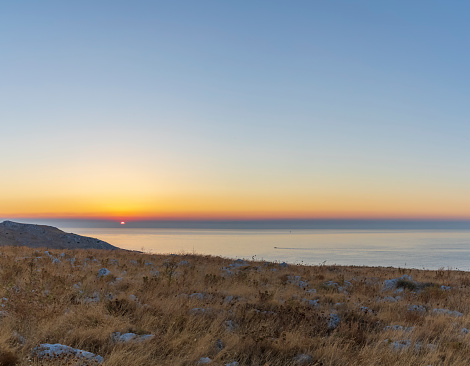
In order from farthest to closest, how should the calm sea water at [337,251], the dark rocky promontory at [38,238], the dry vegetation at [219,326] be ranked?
the calm sea water at [337,251]
the dark rocky promontory at [38,238]
the dry vegetation at [219,326]

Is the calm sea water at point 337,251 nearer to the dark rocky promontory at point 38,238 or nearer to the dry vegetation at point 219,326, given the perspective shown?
the dark rocky promontory at point 38,238

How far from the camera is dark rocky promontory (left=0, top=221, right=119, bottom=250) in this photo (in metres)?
46.2

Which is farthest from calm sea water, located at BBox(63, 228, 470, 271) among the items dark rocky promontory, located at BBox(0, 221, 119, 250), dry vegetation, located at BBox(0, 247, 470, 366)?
dry vegetation, located at BBox(0, 247, 470, 366)

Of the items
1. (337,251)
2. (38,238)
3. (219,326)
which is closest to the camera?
(219,326)

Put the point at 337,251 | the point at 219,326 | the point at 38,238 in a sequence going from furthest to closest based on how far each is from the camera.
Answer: the point at 337,251, the point at 38,238, the point at 219,326

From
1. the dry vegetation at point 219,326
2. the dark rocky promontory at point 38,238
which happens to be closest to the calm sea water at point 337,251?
the dark rocky promontory at point 38,238

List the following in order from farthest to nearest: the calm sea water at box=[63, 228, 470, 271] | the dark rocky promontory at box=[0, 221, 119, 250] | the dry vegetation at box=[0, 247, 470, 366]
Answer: the calm sea water at box=[63, 228, 470, 271] → the dark rocky promontory at box=[0, 221, 119, 250] → the dry vegetation at box=[0, 247, 470, 366]

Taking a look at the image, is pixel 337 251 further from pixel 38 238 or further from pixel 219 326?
pixel 219 326

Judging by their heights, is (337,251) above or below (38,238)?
below

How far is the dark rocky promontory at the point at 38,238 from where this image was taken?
46.2m

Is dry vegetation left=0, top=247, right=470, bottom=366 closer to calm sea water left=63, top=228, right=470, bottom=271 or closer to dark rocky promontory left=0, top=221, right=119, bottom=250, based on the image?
calm sea water left=63, top=228, right=470, bottom=271

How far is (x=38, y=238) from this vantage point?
4947cm

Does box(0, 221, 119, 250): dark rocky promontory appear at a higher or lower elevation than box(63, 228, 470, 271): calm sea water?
higher

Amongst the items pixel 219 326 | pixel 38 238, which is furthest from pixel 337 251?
pixel 219 326
